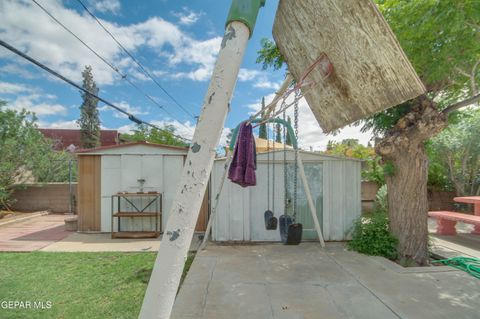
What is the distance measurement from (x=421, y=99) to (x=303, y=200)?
2.91 m

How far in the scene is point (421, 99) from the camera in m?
4.32

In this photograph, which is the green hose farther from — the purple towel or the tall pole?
the tall pole

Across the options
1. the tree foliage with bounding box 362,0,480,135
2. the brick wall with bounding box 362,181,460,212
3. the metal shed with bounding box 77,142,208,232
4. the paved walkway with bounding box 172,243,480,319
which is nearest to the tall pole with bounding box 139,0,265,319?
the paved walkway with bounding box 172,243,480,319

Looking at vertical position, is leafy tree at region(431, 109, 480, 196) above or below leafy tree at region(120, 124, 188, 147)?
below

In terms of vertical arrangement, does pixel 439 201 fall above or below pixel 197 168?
below

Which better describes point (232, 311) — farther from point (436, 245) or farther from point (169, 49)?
point (169, 49)

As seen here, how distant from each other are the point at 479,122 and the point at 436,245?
610 cm

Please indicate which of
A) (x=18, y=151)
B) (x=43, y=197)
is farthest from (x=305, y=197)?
(x=43, y=197)

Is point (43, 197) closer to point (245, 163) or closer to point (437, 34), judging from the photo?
point (245, 163)

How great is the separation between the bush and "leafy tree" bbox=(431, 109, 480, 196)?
5.92 m

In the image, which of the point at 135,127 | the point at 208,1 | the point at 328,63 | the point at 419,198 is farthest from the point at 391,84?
the point at 135,127

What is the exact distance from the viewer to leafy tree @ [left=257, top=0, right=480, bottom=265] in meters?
3.27

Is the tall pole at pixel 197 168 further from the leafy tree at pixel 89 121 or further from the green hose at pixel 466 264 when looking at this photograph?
the leafy tree at pixel 89 121

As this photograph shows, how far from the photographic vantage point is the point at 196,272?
151 inches
